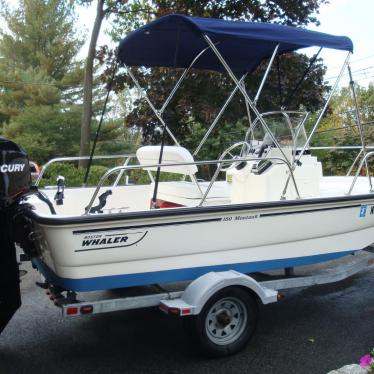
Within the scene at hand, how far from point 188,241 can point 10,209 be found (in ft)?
4.53

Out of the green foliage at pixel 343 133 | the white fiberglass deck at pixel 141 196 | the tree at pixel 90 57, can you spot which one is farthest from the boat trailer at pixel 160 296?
the tree at pixel 90 57

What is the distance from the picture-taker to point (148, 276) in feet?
12.8

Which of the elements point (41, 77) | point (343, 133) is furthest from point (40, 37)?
point (343, 133)

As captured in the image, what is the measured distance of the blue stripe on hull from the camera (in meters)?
3.69

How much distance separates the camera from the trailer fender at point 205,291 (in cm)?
376

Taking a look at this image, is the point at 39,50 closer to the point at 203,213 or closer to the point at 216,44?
the point at 216,44

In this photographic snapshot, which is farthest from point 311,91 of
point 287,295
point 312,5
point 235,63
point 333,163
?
point 333,163

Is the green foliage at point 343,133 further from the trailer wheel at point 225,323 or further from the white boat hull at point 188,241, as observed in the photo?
the trailer wheel at point 225,323

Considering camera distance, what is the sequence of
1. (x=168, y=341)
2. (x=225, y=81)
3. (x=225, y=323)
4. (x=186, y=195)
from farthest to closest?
(x=225, y=81) → (x=186, y=195) → (x=168, y=341) → (x=225, y=323)

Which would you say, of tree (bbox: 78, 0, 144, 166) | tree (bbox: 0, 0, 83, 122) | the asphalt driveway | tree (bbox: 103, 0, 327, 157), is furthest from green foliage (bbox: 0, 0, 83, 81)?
the asphalt driveway

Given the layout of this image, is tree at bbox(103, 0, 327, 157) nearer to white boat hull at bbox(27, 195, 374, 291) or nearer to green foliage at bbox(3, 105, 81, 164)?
white boat hull at bbox(27, 195, 374, 291)

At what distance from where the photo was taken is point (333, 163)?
19.5 m

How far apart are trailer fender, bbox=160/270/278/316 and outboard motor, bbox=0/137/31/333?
1.17 meters

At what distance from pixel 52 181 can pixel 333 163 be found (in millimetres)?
12019
